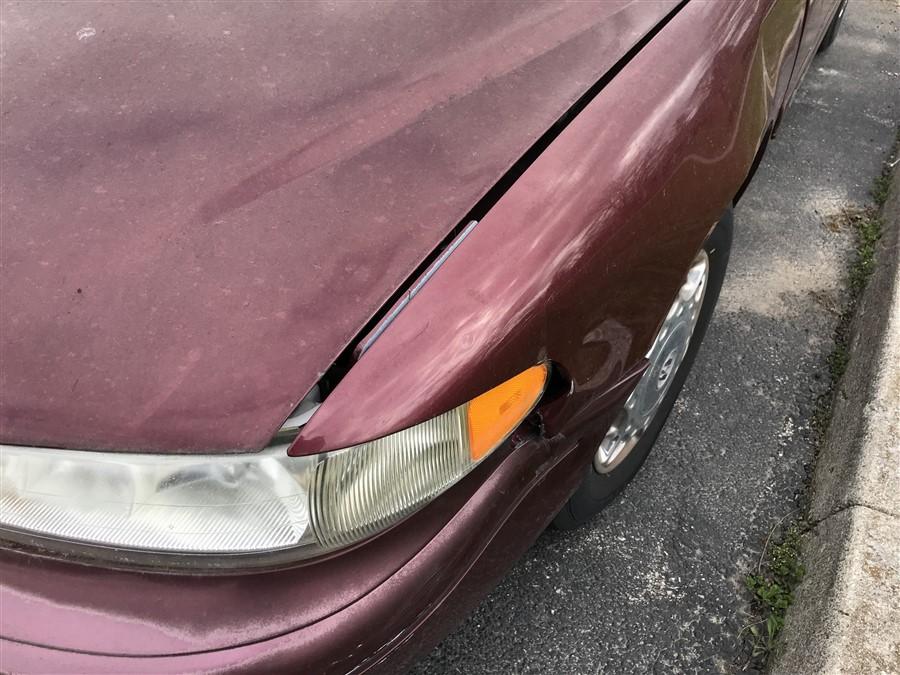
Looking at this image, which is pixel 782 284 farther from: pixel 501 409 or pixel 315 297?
pixel 315 297

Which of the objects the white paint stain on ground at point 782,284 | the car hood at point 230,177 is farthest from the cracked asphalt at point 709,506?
the car hood at point 230,177

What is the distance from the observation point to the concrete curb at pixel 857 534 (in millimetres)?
1600

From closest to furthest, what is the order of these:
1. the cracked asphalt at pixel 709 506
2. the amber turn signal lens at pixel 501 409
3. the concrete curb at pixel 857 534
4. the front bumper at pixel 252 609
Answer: the front bumper at pixel 252 609
the amber turn signal lens at pixel 501 409
the concrete curb at pixel 857 534
the cracked asphalt at pixel 709 506

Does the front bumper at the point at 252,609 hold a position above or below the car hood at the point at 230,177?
below

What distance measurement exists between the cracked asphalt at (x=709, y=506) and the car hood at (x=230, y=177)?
1037mm

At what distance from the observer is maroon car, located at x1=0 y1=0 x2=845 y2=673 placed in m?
1.02

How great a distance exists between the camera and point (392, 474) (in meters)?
1.07

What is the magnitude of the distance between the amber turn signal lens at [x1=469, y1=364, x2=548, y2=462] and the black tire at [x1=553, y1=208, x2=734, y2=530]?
0.53 meters

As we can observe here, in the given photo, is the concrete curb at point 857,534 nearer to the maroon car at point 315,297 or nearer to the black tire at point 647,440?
the black tire at point 647,440

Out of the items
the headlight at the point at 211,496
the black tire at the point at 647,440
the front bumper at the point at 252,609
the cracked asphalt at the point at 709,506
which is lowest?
the cracked asphalt at the point at 709,506

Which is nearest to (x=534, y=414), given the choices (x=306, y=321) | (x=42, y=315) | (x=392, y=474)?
(x=392, y=474)

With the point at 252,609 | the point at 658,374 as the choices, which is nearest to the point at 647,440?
the point at 658,374

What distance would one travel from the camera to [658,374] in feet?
6.27

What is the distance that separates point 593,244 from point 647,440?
949mm
